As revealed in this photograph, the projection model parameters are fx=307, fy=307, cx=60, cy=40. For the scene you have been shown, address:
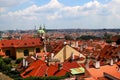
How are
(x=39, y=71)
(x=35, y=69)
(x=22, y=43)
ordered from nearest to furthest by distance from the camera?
(x=39, y=71) → (x=35, y=69) → (x=22, y=43)

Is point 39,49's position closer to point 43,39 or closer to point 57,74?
point 43,39

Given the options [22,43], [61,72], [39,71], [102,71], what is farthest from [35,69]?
[22,43]

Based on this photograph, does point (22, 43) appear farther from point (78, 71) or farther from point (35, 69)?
point (78, 71)

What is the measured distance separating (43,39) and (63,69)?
40418 mm

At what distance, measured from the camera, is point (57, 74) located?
37.9 m

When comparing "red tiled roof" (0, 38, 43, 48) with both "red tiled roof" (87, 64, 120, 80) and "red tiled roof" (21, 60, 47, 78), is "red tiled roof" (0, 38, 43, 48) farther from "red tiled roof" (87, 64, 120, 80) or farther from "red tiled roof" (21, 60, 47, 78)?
"red tiled roof" (87, 64, 120, 80)

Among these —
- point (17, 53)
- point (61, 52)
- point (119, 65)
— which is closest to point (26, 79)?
point (119, 65)

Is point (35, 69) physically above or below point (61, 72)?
below

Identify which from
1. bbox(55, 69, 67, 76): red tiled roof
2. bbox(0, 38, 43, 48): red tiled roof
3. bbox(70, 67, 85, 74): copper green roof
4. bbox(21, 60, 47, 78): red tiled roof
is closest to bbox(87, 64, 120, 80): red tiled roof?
bbox(70, 67, 85, 74): copper green roof

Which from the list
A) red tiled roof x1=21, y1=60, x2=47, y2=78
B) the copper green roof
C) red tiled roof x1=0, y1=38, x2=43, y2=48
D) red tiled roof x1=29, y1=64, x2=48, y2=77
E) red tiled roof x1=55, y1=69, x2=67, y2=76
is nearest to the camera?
the copper green roof

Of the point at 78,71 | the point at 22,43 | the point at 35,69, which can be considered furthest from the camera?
the point at 22,43

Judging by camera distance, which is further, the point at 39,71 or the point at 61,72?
the point at 39,71

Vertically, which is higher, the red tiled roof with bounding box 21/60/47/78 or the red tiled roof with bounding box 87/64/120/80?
the red tiled roof with bounding box 87/64/120/80

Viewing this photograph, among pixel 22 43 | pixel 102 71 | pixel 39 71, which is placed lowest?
pixel 39 71
